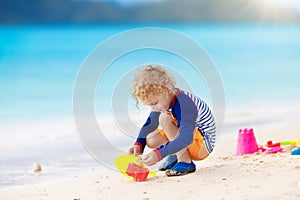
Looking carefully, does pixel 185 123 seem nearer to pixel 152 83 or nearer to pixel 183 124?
pixel 183 124

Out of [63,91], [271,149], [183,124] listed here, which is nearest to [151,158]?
[183,124]

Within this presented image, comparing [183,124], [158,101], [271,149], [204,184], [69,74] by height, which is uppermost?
[69,74]

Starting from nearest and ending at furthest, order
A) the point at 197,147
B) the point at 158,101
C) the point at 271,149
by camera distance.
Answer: the point at 158,101 < the point at 197,147 < the point at 271,149

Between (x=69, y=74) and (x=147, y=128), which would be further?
(x=69, y=74)

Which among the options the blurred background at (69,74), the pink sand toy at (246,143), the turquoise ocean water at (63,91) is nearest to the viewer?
the pink sand toy at (246,143)

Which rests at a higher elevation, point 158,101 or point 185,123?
point 158,101

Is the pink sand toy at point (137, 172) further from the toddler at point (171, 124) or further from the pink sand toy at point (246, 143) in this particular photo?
the pink sand toy at point (246, 143)

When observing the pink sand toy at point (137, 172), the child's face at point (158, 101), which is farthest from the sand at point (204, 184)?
the child's face at point (158, 101)

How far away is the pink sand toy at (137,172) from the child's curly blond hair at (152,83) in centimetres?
37

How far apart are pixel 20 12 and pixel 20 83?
55.2 ft

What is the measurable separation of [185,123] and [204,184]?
370 mm

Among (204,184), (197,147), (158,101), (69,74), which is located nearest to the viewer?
(204,184)

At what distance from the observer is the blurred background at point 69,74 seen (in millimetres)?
4480

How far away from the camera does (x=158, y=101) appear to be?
295 centimetres
